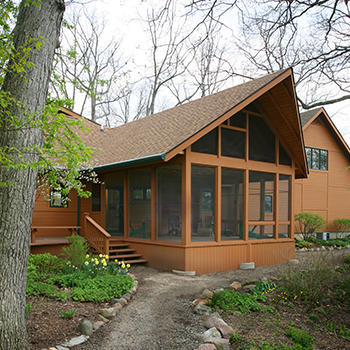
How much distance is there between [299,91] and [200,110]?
12.7 meters

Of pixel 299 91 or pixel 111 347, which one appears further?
pixel 299 91

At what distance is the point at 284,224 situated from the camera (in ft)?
38.7

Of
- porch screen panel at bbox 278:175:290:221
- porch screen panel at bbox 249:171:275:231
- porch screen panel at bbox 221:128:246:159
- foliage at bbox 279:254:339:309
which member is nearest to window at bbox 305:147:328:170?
porch screen panel at bbox 278:175:290:221

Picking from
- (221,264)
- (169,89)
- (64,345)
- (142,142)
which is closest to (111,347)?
(64,345)

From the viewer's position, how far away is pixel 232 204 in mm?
10273

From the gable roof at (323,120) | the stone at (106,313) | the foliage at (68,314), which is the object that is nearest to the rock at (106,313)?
the stone at (106,313)

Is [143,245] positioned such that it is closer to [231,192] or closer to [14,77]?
[231,192]

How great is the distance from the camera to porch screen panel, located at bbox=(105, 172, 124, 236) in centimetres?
1127

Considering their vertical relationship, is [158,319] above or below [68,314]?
below

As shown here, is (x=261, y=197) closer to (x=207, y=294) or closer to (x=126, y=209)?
(x=126, y=209)

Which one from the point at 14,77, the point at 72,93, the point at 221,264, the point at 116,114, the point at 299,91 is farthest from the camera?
the point at 116,114

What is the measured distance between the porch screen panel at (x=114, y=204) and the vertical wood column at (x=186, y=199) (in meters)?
2.79

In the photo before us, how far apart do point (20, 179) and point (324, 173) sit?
18.0m

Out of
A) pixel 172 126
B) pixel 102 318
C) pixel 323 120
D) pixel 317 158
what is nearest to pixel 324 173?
pixel 317 158
